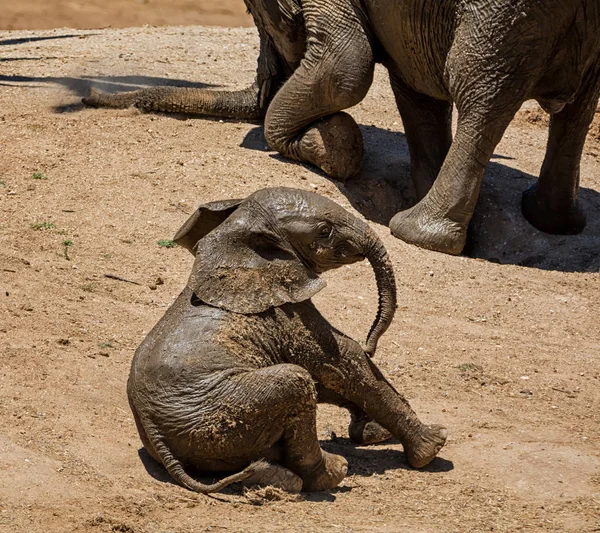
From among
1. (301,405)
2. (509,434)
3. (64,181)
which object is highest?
(301,405)

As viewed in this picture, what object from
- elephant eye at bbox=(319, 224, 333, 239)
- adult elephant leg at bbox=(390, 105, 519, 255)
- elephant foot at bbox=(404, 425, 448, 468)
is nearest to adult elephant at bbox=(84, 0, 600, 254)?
adult elephant leg at bbox=(390, 105, 519, 255)

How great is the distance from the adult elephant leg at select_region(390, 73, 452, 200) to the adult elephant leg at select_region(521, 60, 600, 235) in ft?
2.86

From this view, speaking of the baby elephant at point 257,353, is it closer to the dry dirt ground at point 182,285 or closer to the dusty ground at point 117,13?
the dry dirt ground at point 182,285

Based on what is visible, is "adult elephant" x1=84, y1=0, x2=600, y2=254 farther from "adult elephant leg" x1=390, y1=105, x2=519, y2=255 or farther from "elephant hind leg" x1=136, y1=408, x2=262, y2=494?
A: "elephant hind leg" x1=136, y1=408, x2=262, y2=494

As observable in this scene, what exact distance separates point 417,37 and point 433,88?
564 millimetres

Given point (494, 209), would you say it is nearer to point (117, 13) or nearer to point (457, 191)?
point (457, 191)

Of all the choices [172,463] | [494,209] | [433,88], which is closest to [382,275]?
[172,463]

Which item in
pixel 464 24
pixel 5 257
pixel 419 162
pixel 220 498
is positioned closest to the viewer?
pixel 220 498

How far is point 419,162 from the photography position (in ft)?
35.7

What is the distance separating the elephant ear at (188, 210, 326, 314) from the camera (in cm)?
551

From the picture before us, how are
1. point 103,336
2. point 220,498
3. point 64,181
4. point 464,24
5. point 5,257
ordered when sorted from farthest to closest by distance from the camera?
point 64,181 → point 464,24 → point 5,257 → point 103,336 → point 220,498

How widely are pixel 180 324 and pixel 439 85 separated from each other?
515 centimetres

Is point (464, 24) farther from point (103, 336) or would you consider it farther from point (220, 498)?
point (220, 498)

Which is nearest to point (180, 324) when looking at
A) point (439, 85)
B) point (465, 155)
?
point (465, 155)
